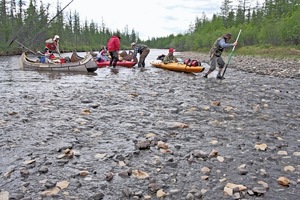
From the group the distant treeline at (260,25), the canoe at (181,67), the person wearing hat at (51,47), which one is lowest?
the canoe at (181,67)

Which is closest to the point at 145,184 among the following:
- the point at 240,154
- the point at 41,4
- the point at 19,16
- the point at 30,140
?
the point at 240,154

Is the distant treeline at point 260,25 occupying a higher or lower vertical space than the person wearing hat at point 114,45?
higher

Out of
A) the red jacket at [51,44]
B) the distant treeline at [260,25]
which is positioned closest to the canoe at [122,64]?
the red jacket at [51,44]

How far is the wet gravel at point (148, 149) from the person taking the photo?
14.6 ft

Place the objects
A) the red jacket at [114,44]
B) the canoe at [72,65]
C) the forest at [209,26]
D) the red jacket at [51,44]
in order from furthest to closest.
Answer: the forest at [209,26] → the red jacket at [51,44] → the red jacket at [114,44] → the canoe at [72,65]

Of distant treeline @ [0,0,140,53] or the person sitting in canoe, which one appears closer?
the person sitting in canoe

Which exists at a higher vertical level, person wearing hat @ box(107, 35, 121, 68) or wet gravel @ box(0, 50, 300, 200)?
person wearing hat @ box(107, 35, 121, 68)

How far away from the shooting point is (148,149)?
614 cm

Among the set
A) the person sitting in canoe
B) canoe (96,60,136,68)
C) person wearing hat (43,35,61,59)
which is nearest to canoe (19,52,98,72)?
person wearing hat (43,35,61,59)

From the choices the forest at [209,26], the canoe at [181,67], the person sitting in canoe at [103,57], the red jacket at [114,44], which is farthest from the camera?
the forest at [209,26]

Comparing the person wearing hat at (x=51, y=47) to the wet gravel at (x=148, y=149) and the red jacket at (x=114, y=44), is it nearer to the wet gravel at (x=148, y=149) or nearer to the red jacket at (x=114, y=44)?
the red jacket at (x=114, y=44)

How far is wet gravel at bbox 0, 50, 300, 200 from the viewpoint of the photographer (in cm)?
446

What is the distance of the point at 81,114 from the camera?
900 centimetres

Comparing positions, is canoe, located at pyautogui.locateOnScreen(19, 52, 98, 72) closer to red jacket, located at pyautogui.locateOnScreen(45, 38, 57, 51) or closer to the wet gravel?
red jacket, located at pyautogui.locateOnScreen(45, 38, 57, 51)
